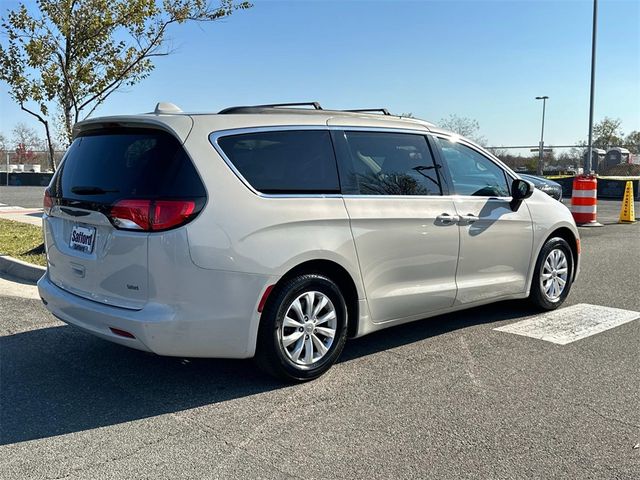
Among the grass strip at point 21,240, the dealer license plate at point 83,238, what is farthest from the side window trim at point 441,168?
the grass strip at point 21,240

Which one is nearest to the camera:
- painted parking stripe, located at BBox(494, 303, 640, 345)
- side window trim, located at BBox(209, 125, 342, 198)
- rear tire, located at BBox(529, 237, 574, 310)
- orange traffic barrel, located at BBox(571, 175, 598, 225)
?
side window trim, located at BBox(209, 125, 342, 198)

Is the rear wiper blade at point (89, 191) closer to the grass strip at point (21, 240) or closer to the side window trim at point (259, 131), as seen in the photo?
the side window trim at point (259, 131)

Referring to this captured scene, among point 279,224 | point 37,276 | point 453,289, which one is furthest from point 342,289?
point 37,276

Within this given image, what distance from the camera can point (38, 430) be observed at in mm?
3426

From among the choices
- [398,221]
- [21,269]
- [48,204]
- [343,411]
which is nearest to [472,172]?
[398,221]

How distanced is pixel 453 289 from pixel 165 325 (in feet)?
8.17

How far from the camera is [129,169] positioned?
3.82 metres

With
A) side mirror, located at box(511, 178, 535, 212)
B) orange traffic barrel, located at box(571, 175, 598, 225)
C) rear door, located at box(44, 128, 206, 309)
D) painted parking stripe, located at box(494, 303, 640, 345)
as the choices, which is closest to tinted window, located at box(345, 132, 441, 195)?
side mirror, located at box(511, 178, 535, 212)

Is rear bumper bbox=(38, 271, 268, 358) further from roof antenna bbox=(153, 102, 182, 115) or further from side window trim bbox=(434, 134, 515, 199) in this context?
side window trim bbox=(434, 134, 515, 199)

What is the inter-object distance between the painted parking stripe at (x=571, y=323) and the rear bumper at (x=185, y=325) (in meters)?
2.69

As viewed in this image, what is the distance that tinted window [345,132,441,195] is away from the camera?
454 cm

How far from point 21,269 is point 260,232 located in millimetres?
4986

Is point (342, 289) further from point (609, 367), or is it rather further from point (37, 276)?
point (37, 276)

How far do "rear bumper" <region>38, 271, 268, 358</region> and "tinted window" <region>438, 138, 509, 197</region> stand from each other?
2210mm
